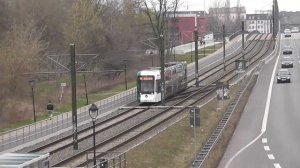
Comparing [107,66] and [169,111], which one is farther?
[107,66]

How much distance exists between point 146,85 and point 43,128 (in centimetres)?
1319

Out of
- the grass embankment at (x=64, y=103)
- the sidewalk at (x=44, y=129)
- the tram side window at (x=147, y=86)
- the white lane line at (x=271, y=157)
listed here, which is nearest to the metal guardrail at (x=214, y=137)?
the white lane line at (x=271, y=157)

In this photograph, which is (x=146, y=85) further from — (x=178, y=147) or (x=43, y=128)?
(x=178, y=147)

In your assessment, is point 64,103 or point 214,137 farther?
point 64,103

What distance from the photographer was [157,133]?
36594mm

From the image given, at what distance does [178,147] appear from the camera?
106 ft

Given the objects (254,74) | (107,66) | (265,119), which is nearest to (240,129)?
(265,119)

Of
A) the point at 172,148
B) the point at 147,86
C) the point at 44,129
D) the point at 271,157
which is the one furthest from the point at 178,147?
the point at 147,86

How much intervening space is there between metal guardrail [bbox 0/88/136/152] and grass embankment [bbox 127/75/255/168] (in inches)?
329

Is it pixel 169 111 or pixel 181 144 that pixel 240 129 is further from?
pixel 169 111

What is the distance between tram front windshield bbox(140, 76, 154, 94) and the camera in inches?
2041

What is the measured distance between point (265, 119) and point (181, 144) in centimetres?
1024

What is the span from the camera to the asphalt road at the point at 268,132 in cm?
2861

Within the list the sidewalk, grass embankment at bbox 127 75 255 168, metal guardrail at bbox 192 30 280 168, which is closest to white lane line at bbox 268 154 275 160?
grass embankment at bbox 127 75 255 168
